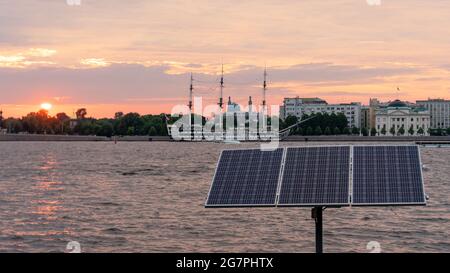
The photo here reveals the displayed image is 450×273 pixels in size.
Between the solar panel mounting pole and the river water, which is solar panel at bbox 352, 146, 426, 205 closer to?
the solar panel mounting pole

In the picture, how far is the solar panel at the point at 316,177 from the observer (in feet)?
50.7

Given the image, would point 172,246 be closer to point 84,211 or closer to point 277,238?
point 277,238

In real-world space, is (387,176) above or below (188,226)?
above

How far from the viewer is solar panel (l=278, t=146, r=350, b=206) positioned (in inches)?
609

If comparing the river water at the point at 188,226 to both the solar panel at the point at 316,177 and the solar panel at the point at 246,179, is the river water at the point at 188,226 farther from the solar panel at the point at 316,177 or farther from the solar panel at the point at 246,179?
the solar panel at the point at 316,177

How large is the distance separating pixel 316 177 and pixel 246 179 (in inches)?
56.7

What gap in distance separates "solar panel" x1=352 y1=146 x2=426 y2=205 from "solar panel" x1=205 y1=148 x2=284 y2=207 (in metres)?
1.67

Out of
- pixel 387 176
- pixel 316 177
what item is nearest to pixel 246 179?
pixel 316 177

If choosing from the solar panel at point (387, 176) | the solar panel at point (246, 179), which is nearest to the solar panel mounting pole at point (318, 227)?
the solar panel at point (387, 176)

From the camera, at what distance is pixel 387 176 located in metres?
16.0

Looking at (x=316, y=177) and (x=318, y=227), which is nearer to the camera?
(x=318, y=227)

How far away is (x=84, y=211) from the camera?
54812mm

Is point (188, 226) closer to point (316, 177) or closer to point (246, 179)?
point (246, 179)
